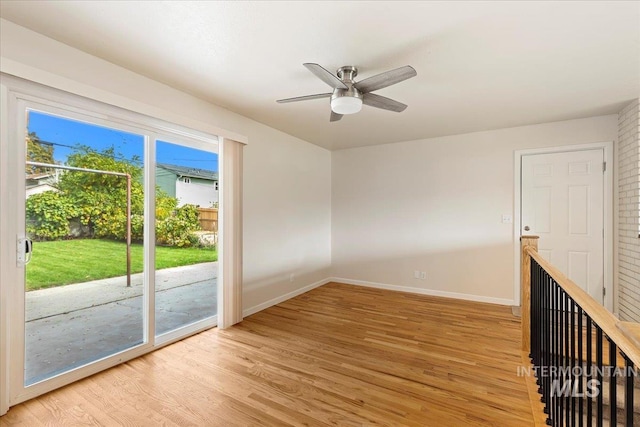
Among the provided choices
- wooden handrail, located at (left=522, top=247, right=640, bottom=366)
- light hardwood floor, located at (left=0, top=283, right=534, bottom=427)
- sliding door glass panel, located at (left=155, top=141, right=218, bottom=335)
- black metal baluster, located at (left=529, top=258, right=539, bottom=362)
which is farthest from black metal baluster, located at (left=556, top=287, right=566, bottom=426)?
→ sliding door glass panel, located at (left=155, top=141, right=218, bottom=335)

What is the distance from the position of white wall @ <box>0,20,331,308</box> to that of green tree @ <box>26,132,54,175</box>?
1.40 ft

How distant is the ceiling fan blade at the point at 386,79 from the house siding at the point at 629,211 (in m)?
2.90

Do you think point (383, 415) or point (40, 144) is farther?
point (40, 144)

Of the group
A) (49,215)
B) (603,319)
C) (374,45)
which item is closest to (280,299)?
(49,215)

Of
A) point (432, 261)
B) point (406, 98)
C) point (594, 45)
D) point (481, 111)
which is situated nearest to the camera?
point (594, 45)

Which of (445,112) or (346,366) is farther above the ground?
(445,112)

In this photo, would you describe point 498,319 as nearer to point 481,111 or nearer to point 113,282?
point 481,111

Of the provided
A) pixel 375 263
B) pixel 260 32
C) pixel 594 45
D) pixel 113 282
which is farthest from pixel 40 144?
pixel 375 263

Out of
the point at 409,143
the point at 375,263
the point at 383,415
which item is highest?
the point at 409,143

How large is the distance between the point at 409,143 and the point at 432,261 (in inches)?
77.2

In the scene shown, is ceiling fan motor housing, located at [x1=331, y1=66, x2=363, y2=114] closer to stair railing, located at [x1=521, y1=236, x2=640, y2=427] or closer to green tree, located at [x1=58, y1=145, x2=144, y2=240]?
stair railing, located at [x1=521, y1=236, x2=640, y2=427]

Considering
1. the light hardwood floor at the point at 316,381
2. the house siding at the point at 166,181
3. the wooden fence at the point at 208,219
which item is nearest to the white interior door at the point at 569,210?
the light hardwood floor at the point at 316,381

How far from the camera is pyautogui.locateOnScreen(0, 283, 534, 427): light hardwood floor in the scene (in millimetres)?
1864

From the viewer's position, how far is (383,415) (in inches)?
73.8
